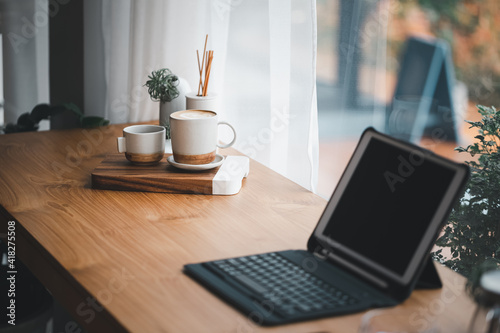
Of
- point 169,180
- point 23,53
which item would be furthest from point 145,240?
point 23,53

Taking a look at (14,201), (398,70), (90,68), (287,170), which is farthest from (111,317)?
(398,70)

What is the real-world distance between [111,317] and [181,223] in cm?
35

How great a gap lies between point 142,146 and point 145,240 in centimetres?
39

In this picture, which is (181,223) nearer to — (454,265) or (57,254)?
(57,254)

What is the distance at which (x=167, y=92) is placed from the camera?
1562mm

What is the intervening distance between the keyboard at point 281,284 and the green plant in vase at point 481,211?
23.8 inches

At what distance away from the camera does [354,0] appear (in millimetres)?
1636

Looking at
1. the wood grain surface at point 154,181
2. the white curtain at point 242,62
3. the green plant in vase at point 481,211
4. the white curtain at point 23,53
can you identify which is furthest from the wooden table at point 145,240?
the white curtain at point 23,53

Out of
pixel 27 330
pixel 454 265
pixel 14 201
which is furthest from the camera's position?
pixel 27 330

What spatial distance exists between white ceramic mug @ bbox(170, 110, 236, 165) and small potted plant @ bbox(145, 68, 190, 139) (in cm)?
21

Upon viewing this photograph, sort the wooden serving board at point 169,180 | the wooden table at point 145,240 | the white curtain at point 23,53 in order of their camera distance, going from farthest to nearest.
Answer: the white curtain at point 23,53, the wooden serving board at point 169,180, the wooden table at point 145,240

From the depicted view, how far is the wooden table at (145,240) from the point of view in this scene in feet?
2.72

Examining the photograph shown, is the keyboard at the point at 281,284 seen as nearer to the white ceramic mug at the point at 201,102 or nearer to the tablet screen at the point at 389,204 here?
the tablet screen at the point at 389,204

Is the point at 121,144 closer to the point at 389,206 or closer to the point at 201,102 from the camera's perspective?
the point at 201,102
